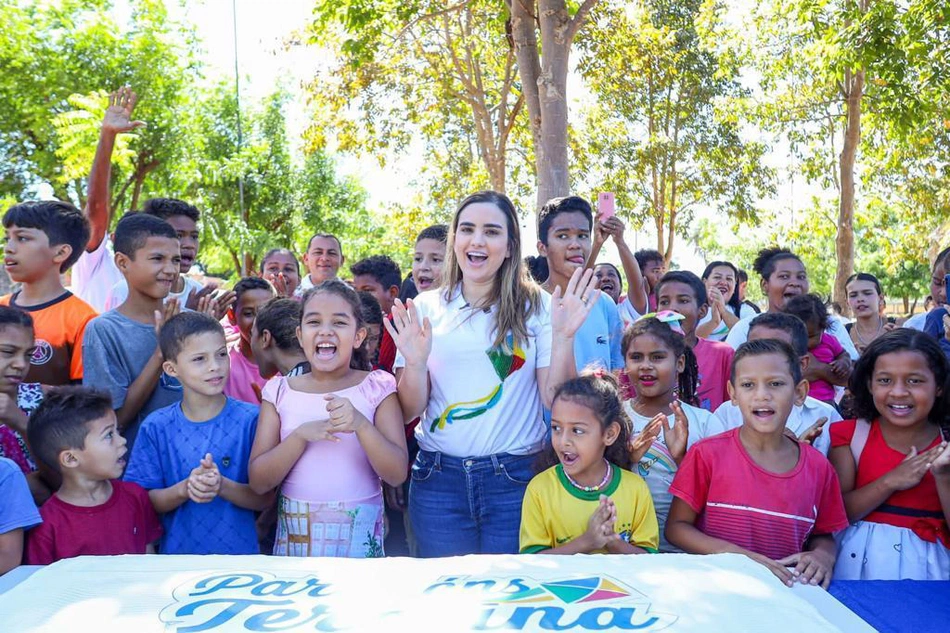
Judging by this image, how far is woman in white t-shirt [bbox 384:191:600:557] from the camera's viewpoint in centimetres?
289

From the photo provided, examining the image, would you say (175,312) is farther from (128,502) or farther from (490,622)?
(490,622)

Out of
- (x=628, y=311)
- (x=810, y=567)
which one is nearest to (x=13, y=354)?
(x=810, y=567)

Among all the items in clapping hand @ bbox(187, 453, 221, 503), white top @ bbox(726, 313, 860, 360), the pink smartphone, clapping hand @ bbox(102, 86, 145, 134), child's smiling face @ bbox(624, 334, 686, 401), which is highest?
clapping hand @ bbox(102, 86, 145, 134)

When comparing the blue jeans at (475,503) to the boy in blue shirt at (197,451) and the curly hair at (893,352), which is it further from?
the curly hair at (893,352)

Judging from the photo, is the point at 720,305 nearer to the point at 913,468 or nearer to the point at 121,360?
the point at 913,468

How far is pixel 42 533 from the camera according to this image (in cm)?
271

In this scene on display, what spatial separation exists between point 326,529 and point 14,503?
3.32 feet

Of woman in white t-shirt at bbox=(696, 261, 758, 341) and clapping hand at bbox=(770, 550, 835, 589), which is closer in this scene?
clapping hand at bbox=(770, 550, 835, 589)

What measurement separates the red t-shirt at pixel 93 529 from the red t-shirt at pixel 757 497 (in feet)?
6.15

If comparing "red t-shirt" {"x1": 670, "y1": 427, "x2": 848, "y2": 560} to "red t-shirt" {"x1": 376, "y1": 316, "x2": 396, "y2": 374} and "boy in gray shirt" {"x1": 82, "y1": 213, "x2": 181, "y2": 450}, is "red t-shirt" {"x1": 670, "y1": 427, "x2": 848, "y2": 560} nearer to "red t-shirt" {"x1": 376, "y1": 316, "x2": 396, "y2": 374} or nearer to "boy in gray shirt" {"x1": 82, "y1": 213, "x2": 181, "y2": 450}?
"red t-shirt" {"x1": 376, "y1": 316, "x2": 396, "y2": 374}

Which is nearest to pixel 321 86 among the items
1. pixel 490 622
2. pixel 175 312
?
pixel 175 312

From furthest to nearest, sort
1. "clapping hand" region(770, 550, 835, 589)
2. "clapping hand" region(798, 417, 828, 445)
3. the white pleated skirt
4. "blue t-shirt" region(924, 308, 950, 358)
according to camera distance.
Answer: "blue t-shirt" region(924, 308, 950, 358) < "clapping hand" region(798, 417, 828, 445) < the white pleated skirt < "clapping hand" region(770, 550, 835, 589)

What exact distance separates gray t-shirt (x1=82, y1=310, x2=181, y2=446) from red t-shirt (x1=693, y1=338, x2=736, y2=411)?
2466 millimetres

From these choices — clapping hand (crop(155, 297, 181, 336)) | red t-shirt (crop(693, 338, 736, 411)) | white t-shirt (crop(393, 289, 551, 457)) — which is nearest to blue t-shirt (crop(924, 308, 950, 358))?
red t-shirt (crop(693, 338, 736, 411))
